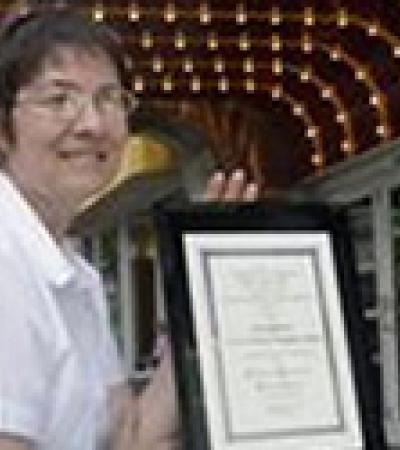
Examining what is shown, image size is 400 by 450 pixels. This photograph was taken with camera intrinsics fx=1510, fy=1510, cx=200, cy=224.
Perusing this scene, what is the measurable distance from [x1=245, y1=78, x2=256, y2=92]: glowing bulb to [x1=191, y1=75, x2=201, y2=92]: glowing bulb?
8.8 inches

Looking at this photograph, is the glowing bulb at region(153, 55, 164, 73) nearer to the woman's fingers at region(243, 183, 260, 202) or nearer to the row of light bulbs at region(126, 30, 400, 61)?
the row of light bulbs at region(126, 30, 400, 61)

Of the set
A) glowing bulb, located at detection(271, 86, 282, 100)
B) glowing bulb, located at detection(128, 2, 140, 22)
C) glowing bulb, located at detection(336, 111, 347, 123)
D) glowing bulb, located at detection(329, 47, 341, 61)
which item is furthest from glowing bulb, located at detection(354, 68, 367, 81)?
glowing bulb, located at detection(128, 2, 140, 22)

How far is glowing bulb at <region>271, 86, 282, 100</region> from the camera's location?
708 centimetres

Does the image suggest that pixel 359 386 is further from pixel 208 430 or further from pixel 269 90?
pixel 269 90

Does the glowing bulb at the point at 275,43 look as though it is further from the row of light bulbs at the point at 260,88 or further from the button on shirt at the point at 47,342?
the button on shirt at the point at 47,342

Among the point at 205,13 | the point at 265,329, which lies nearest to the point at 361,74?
the point at 205,13

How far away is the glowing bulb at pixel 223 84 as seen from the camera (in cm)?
701

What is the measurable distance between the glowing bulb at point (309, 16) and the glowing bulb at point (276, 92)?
1110 millimetres

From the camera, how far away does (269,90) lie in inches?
281

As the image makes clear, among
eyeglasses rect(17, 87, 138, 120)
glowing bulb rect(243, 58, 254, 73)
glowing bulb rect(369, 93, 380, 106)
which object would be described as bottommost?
eyeglasses rect(17, 87, 138, 120)

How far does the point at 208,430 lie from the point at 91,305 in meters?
0.17

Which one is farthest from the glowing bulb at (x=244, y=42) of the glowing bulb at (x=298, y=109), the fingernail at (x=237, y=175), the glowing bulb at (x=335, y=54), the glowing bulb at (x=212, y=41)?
the fingernail at (x=237, y=175)

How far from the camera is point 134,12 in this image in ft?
19.1

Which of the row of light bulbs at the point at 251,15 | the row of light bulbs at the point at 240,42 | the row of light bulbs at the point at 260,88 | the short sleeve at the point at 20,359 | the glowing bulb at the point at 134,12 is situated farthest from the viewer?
the row of light bulbs at the point at 260,88
